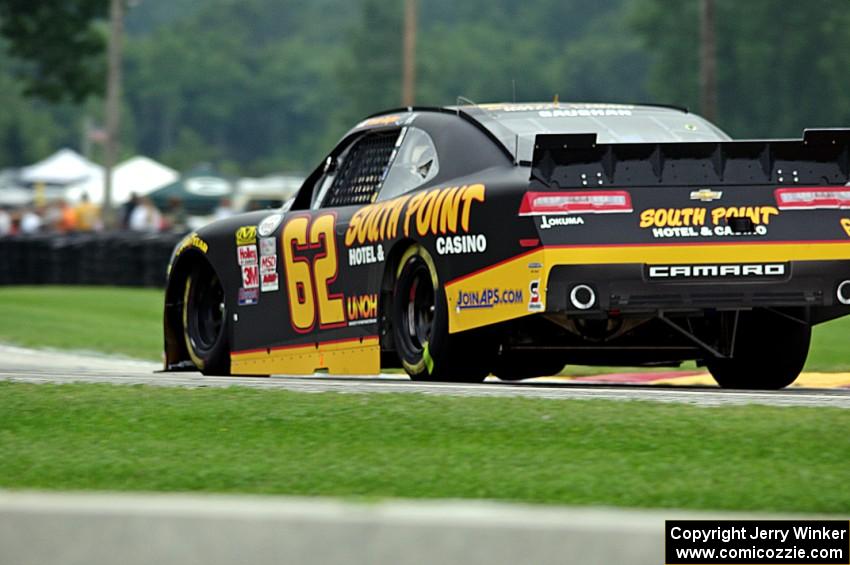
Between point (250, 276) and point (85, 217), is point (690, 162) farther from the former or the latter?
point (85, 217)

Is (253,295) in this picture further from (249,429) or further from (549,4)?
(549,4)

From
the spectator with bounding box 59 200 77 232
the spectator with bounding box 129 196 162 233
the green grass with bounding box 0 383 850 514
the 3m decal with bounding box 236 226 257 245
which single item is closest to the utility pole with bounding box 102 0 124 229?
the spectator with bounding box 59 200 77 232

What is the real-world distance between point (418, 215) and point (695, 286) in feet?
4.75

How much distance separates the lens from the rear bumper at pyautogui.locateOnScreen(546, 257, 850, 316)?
8.88 metres

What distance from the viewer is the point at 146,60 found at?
593ft

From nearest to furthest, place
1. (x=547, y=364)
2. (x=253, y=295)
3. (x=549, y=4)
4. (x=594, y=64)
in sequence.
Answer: (x=547, y=364), (x=253, y=295), (x=594, y=64), (x=549, y=4)

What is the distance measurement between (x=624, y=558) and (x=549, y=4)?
566ft

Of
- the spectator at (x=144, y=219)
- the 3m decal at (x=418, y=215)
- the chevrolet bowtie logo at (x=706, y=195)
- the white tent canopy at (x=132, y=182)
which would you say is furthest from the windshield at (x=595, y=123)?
the white tent canopy at (x=132, y=182)

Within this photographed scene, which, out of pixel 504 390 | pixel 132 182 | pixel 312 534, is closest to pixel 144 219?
pixel 504 390

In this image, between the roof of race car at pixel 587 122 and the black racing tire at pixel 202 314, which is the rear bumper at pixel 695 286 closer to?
the roof of race car at pixel 587 122

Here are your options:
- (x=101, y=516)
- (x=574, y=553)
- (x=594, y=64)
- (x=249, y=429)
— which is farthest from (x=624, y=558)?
(x=594, y=64)

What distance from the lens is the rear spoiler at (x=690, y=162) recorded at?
8.96 m

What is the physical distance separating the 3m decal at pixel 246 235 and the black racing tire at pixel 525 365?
1583mm

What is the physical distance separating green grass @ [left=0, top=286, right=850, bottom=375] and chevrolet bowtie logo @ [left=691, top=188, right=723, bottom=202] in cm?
433
